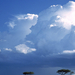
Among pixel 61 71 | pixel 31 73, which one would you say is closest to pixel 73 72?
pixel 61 71

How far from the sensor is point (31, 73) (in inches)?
7485

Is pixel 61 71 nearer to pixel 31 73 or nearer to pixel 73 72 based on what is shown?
pixel 73 72

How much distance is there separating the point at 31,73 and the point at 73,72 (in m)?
38.7

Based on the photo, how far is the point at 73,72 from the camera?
187500mm

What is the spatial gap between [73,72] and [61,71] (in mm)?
13740

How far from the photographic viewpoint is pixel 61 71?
181m

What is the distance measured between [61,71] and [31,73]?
2858 cm
